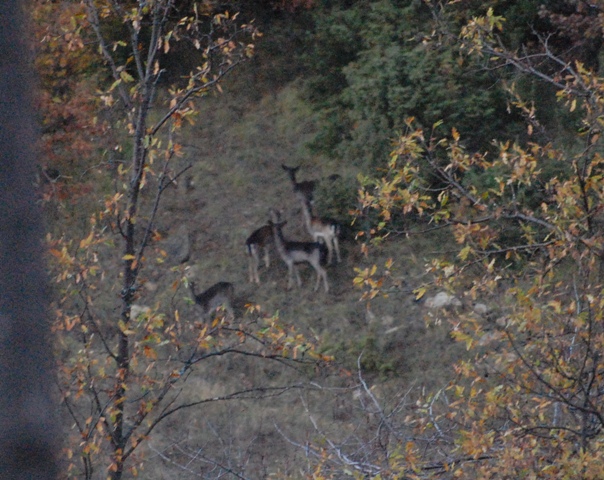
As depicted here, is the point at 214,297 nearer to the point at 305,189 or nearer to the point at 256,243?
the point at 256,243

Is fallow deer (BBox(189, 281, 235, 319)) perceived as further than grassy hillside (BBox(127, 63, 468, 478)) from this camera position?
Yes

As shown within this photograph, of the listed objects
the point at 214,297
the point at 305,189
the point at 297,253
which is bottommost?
the point at 214,297

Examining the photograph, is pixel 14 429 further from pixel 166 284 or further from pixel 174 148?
pixel 166 284

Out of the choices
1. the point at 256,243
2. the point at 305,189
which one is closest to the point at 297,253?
the point at 256,243

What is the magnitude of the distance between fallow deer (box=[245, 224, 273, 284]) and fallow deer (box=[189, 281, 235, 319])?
2.88 feet

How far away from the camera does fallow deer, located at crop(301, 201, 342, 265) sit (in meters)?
15.1

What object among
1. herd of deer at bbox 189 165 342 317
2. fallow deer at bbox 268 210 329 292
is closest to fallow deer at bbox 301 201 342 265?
herd of deer at bbox 189 165 342 317

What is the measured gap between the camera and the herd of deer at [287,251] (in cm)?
1467

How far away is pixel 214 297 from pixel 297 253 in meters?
1.53

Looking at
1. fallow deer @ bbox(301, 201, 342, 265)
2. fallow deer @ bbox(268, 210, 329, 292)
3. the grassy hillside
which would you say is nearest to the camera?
the grassy hillside

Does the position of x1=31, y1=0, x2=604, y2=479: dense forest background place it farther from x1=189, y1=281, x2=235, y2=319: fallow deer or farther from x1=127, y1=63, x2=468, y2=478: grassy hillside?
x1=189, y1=281, x2=235, y2=319: fallow deer

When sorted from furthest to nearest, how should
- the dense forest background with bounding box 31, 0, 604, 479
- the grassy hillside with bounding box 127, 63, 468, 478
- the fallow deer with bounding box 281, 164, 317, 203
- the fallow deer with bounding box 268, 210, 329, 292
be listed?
the fallow deer with bounding box 281, 164, 317, 203
the fallow deer with bounding box 268, 210, 329, 292
the grassy hillside with bounding box 127, 63, 468, 478
the dense forest background with bounding box 31, 0, 604, 479

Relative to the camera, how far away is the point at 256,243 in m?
15.5

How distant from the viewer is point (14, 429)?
2.30 meters
